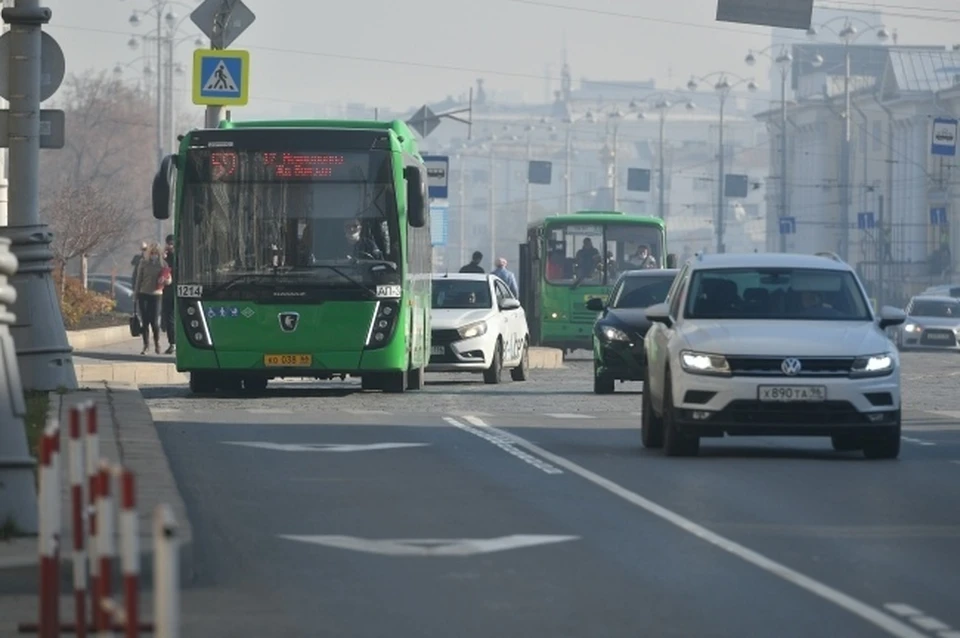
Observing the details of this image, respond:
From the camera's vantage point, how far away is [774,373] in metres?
17.6

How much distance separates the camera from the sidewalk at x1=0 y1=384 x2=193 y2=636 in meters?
10.1

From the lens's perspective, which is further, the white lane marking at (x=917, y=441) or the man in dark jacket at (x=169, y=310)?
the man in dark jacket at (x=169, y=310)

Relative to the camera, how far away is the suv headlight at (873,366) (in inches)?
697

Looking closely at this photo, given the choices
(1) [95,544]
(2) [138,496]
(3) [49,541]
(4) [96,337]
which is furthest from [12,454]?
(4) [96,337]

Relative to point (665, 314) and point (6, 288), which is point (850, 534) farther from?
point (665, 314)

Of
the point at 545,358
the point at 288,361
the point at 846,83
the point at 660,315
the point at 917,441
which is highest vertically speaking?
the point at 846,83

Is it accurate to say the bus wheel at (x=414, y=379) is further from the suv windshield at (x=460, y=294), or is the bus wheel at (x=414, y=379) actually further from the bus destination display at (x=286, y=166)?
the suv windshield at (x=460, y=294)

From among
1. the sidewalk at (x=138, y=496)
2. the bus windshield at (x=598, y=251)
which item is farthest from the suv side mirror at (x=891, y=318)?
the bus windshield at (x=598, y=251)

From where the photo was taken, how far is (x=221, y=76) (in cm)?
3409

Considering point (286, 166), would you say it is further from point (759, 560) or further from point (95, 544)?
point (95, 544)

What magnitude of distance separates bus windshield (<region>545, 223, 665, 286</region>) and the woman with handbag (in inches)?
403

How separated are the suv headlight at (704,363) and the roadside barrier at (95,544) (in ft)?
27.2

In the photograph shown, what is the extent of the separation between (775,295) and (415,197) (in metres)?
8.57

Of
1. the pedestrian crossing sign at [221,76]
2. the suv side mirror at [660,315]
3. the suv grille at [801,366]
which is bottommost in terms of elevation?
the suv grille at [801,366]
